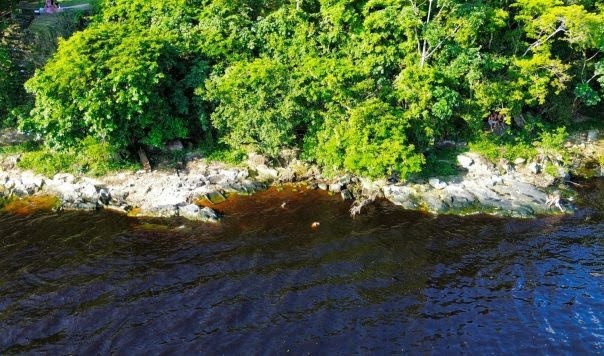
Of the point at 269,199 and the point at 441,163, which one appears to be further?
the point at 441,163

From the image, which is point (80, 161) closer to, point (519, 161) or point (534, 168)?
point (519, 161)

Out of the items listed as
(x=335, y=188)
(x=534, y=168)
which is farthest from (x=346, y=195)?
(x=534, y=168)

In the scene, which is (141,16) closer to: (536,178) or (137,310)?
(137,310)

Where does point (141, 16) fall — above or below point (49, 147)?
above

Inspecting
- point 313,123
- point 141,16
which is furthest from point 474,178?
point 141,16

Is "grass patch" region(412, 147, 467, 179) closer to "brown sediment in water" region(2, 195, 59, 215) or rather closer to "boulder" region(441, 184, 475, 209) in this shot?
"boulder" region(441, 184, 475, 209)

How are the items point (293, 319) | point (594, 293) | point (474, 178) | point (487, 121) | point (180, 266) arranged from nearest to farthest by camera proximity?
point (293, 319)
point (594, 293)
point (180, 266)
point (474, 178)
point (487, 121)
